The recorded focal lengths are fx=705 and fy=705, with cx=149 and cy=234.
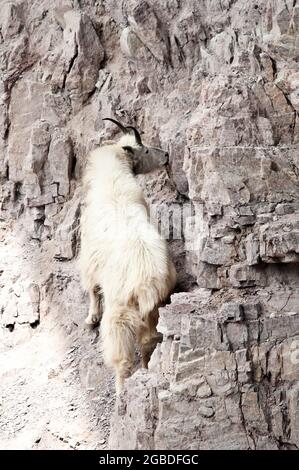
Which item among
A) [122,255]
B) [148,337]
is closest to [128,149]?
[122,255]

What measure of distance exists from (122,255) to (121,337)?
2.51ft

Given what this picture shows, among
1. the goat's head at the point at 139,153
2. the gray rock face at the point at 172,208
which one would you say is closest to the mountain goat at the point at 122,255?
the goat's head at the point at 139,153

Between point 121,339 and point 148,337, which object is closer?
point 121,339

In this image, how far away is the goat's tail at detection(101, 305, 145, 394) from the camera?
642 cm

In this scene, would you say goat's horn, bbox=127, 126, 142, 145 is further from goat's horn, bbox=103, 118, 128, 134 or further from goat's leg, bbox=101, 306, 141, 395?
goat's leg, bbox=101, 306, 141, 395

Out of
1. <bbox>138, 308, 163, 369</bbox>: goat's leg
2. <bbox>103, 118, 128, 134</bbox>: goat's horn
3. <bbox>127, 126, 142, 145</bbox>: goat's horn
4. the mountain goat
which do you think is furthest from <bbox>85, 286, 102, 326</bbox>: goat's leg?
<bbox>103, 118, 128, 134</bbox>: goat's horn

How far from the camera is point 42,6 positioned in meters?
8.79

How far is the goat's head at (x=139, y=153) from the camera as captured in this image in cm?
751

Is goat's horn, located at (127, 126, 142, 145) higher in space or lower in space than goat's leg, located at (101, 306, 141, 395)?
higher

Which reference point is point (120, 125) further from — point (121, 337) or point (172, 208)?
point (121, 337)

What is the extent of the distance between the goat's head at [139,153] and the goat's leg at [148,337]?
71.6 inches

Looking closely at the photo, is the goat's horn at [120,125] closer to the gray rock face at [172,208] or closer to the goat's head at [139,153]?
the goat's head at [139,153]

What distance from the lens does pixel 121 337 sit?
640cm
